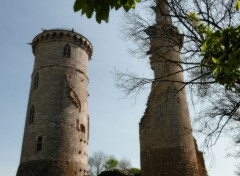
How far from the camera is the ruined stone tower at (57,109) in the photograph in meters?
20.4

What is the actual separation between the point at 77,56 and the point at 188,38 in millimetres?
16409

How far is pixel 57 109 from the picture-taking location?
2172 centimetres

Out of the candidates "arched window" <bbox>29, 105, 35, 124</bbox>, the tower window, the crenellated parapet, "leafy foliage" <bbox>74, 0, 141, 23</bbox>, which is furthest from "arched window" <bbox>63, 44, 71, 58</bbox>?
"leafy foliage" <bbox>74, 0, 141, 23</bbox>

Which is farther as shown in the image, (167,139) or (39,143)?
Answer: (39,143)

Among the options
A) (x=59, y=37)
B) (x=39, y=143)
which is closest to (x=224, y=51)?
(x=39, y=143)

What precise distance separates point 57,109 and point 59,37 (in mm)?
6450

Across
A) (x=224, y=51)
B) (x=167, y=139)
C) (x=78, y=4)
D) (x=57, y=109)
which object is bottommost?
(x=224, y=51)

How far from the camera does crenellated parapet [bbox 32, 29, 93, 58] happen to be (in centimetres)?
2462

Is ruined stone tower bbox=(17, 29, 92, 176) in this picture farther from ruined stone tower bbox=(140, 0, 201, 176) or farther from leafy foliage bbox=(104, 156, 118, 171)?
leafy foliage bbox=(104, 156, 118, 171)

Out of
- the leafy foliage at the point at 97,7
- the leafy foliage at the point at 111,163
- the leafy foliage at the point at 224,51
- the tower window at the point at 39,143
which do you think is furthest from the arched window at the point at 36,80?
the leafy foliage at the point at 111,163

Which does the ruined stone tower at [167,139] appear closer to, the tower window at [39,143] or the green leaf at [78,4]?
the tower window at [39,143]

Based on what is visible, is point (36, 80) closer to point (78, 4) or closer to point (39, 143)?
point (39, 143)

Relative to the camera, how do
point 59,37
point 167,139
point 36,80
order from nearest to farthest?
point 167,139, point 36,80, point 59,37

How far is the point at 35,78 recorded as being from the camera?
24.1m
